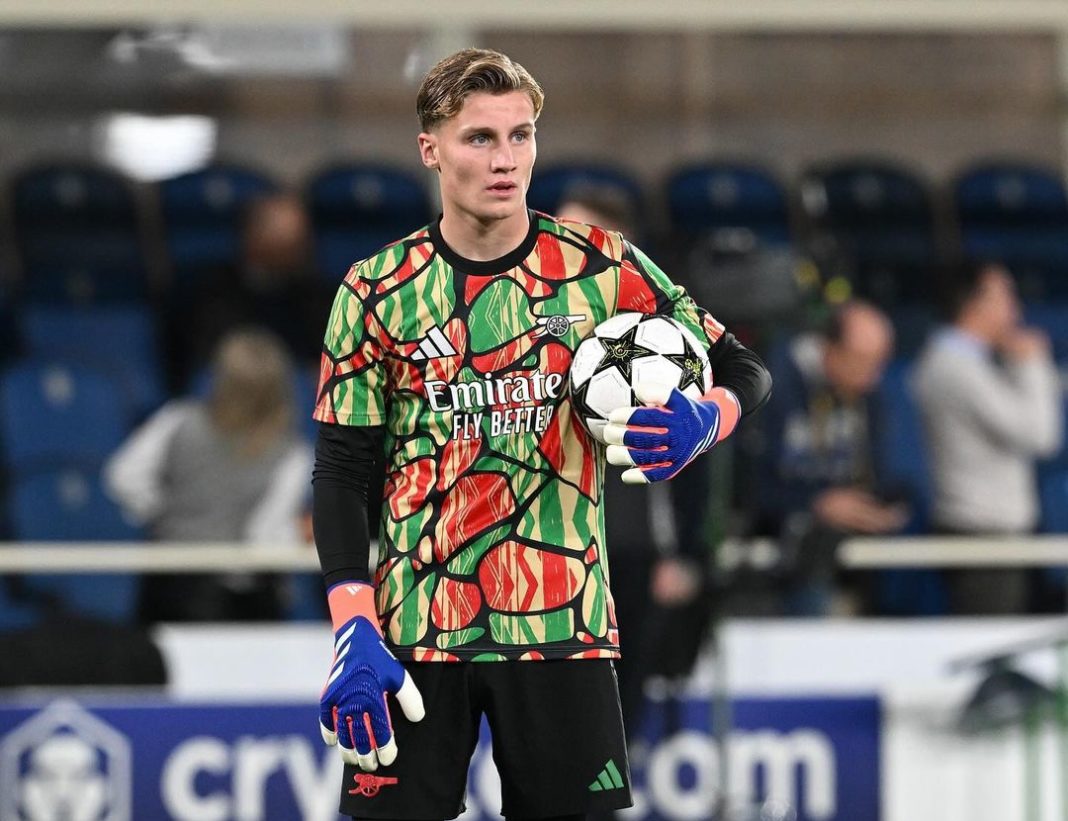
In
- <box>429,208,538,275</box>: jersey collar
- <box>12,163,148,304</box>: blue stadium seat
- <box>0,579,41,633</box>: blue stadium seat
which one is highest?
<box>12,163,148,304</box>: blue stadium seat

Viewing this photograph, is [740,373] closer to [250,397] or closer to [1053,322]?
[250,397]

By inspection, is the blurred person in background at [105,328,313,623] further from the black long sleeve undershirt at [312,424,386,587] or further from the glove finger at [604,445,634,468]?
the glove finger at [604,445,634,468]

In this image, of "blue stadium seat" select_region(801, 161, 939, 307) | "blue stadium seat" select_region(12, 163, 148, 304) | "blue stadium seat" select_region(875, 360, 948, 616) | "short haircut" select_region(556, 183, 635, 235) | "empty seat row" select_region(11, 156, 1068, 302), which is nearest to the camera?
"short haircut" select_region(556, 183, 635, 235)

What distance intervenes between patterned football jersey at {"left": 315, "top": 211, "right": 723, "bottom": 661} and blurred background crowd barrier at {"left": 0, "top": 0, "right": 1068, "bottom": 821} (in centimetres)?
197

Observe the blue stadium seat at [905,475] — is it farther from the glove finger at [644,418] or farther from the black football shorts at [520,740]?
the glove finger at [644,418]

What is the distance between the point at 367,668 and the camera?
2262mm

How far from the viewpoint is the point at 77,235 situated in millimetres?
6898

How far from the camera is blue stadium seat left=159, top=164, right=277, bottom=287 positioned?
22.9 ft

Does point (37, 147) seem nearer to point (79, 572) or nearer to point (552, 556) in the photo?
point (79, 572)

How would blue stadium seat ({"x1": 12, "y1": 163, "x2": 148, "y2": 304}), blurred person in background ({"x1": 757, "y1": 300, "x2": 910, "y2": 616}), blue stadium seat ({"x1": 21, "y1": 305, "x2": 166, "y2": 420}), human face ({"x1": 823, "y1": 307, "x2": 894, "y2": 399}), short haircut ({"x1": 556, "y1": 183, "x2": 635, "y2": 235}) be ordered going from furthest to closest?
1. blue stadium seat ({"x1": 12, "y1": 163, "x2": 148, "y2": 304})
2. blue stadium seat ({"x1": 21, "y1": 305, "x2": 166, "y2": 420})
3. human face ({"x1": 823, "y1": 307, "x2": 894, "y2": 399})
4. blurred person in background ({"x1": 757, "y1": 300, "x2": 910, "y2": 616})
5. short haircut ({"x1": 556, "y1": 183, "x2": 635, "y2": 235})

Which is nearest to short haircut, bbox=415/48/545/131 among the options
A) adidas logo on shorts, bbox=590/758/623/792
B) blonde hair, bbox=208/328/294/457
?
adidas logo on shorts, bbox=590/758/623/792

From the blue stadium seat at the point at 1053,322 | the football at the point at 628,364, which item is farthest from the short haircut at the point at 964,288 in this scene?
the football at the point at 628,364

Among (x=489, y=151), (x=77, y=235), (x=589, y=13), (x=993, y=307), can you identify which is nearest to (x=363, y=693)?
(x=489, y=151)

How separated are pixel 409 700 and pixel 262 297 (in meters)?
3.99
